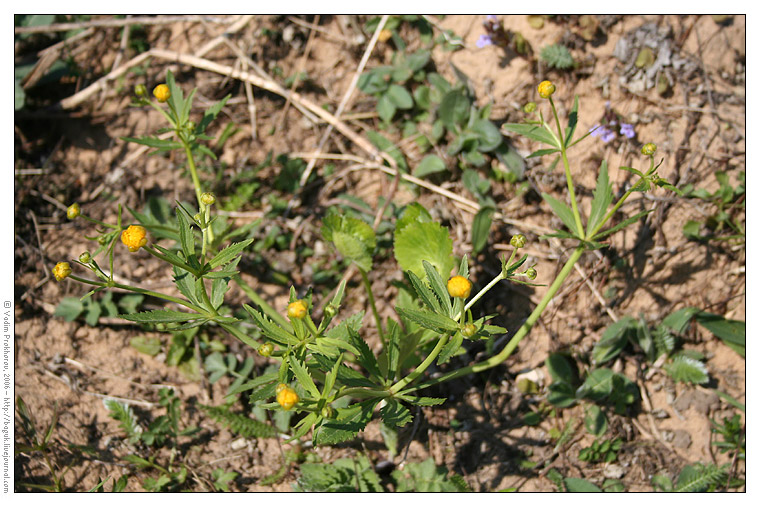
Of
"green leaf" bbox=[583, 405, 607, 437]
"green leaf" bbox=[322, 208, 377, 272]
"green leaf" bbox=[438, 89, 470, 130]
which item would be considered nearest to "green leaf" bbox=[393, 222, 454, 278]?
"green leaf" bbox=[322, 208, 377, 272]

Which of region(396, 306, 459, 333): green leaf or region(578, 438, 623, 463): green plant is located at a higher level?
region(396, 306, 459, 333): green leaf

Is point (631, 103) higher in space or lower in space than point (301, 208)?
higher

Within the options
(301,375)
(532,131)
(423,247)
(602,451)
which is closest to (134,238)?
(301,375)

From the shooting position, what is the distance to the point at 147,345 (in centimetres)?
385

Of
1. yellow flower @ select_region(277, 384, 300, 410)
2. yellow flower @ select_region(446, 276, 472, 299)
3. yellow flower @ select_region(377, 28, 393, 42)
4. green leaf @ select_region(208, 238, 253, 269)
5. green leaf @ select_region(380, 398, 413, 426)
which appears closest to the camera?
yellow flower @ select_region(277, 384, 300, 410)

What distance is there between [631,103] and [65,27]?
429 cm

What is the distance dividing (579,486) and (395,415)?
160 cm

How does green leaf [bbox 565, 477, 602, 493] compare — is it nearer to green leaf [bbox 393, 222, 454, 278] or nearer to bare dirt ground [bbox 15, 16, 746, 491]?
bare dirt ground [bbox 15, 16, 746, 491]

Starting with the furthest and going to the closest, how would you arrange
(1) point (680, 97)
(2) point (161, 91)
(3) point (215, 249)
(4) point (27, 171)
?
1. (4) point (27, 171)
2. (1) point (680, 97)
3. (3) point (215, 249)
4. (2) point (161, 91)

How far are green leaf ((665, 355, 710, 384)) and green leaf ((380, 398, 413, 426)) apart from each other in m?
2.02

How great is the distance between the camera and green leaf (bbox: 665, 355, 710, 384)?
140 inches

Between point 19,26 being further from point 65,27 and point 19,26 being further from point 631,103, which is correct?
point 631,103

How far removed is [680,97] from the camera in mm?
3947

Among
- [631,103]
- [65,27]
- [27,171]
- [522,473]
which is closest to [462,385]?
[522,473]
